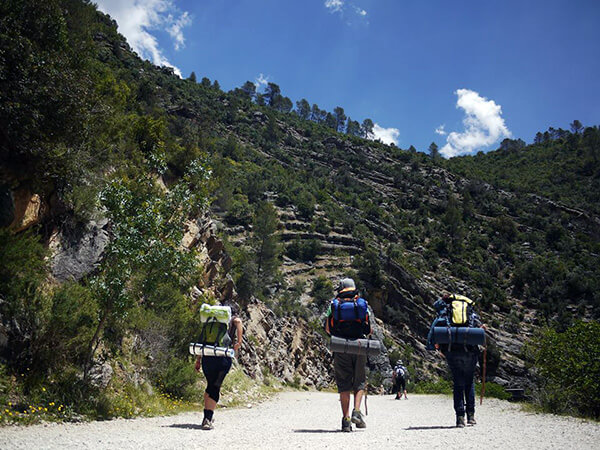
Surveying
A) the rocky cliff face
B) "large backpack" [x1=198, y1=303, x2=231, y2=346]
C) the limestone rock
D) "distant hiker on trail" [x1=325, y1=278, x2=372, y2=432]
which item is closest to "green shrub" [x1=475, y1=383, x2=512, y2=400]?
the rocky cliff face

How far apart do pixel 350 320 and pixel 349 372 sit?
2.44ft

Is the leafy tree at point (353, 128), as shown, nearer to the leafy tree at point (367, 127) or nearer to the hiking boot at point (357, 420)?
the leafy tree at point (367, 127)

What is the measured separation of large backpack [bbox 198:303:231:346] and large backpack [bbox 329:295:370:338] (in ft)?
5.20

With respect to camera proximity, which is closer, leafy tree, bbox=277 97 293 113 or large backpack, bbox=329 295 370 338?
large backpack, bbox=329 295 370 338

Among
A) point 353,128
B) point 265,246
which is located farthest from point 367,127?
point 265,246

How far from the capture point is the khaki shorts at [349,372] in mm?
5316

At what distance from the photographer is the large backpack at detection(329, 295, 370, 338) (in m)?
5.35

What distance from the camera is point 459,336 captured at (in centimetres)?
→ 550

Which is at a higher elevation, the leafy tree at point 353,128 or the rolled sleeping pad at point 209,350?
the leafy tree at point 353,128

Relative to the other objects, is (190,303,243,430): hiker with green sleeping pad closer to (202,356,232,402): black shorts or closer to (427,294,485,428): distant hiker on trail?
(202,356,232,402): black shorts

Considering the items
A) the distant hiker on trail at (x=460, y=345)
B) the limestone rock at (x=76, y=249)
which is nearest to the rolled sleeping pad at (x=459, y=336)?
the distant hiker on trail at (x=460, y=345)

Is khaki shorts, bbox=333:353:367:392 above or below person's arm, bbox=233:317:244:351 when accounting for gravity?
below

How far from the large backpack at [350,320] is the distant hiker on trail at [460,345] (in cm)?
100

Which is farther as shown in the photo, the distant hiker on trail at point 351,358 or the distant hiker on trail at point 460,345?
the distant hiker on trail at point 460,345
